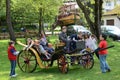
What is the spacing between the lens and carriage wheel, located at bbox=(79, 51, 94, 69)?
14367 mm

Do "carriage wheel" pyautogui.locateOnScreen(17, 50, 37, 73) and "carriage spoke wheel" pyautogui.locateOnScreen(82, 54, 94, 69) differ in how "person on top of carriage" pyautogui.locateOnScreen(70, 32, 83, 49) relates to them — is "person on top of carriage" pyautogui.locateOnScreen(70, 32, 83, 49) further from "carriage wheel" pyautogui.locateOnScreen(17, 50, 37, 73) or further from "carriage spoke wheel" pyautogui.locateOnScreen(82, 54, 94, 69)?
"carriage wheel" pyautogui.locateOnScreen(17, 50, 37, 73)


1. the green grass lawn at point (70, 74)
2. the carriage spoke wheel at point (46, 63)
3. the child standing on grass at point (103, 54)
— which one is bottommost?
the green grass lawn at point (70, 74)

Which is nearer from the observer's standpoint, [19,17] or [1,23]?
[19,17]

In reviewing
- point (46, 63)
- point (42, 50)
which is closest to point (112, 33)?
point (46, 63)

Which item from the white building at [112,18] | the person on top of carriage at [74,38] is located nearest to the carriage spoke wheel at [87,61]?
the person on top of carriage at [74,38]

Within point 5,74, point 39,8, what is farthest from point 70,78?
point 39,8

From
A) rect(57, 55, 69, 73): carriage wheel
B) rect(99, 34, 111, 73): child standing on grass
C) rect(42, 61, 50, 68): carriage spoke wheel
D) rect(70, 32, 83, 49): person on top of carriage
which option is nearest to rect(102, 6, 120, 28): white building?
rect(70, 32, 83, 49): person on top of carriage

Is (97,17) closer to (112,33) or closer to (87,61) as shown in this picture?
(112,33)

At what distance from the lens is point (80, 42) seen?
14.4 metres

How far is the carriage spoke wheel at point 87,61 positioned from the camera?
14367 millimetres

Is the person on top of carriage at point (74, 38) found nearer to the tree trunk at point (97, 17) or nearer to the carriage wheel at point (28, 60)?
the carriage wheel at point (28, 60)

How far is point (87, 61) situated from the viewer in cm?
1445

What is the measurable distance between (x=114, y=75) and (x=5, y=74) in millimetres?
4441

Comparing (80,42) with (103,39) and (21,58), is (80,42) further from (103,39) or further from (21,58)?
(21,58)
